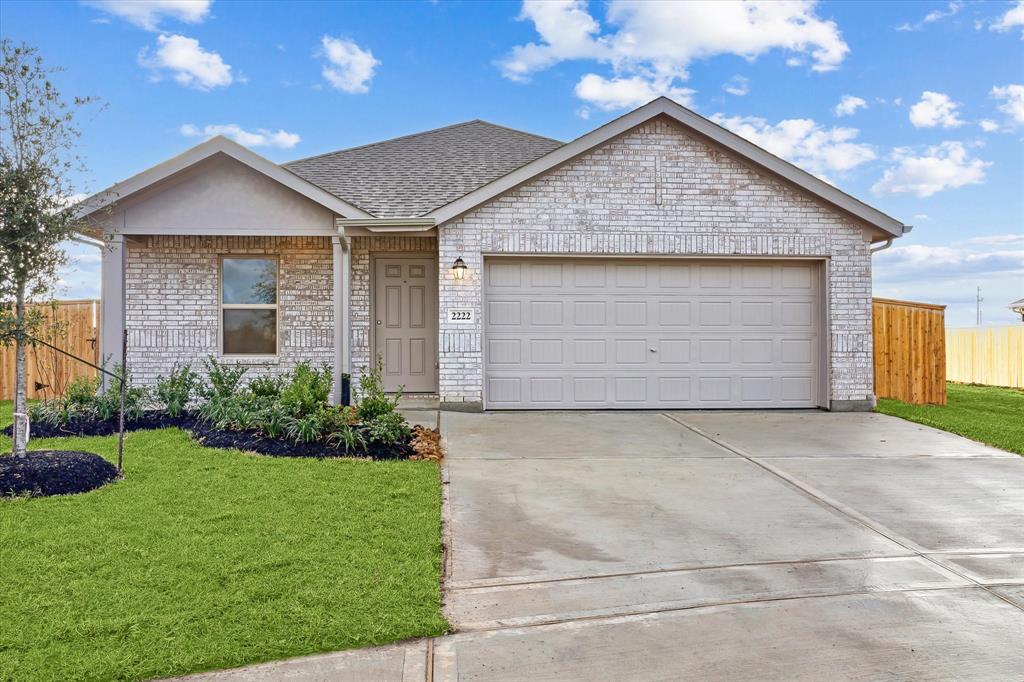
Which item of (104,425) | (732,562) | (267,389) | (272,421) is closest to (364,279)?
(267,389)

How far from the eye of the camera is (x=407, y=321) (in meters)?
11.9

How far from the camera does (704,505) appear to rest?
5492mm

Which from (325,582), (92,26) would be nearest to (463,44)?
(92,26)

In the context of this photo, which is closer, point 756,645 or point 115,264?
point 756,645

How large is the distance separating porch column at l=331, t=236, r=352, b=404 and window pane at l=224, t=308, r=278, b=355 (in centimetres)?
154

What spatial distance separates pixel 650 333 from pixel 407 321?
4280 millimetres

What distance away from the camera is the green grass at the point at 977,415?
884 cm

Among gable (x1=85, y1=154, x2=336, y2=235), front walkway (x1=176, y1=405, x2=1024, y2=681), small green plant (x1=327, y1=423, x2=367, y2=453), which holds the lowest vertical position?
front walkway (x1=176, y1=405, x2=1024, y2=681)

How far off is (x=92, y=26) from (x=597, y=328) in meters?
8.88

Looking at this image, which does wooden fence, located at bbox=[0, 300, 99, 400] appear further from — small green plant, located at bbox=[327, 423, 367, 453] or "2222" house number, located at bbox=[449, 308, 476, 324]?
small green plant, located at bbox=[327, 423, 367, 453]

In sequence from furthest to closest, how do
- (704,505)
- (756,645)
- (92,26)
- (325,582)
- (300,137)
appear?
(300,137) < (92,26) < (704,505) < (325,582) < (756,645)

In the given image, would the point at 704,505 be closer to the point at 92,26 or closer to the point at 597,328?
the point at 597,328

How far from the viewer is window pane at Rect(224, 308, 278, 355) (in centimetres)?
1143

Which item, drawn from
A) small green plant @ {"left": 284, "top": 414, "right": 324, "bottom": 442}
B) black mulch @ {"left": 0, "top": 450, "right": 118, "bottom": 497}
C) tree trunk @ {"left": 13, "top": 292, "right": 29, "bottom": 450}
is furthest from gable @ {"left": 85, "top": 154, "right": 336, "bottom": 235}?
black mulch @ {"left": 0, "top": 450, "right": 118, "bottom": 497}
